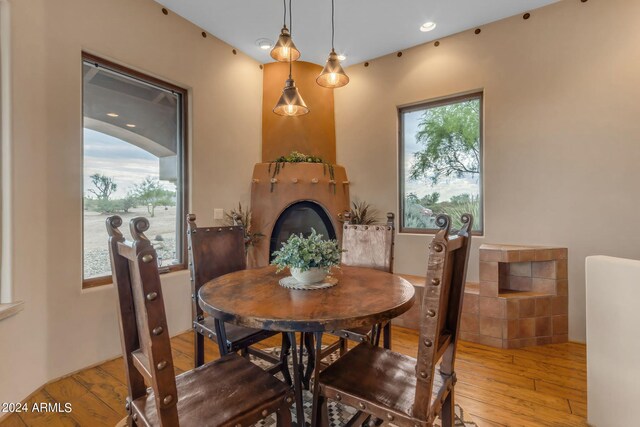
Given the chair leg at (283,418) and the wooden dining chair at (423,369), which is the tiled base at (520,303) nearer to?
the wooden dining chair at (423,369)

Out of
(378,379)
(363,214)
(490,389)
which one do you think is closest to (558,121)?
(363,214)

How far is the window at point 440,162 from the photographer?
3.40 m

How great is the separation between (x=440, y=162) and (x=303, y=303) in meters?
2.87

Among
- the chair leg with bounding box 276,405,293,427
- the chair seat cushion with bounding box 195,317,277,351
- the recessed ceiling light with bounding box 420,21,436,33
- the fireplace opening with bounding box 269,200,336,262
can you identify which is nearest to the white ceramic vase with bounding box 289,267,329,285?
the chair seat cushion with bounding box 195,317,277,351

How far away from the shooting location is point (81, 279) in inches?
93.0

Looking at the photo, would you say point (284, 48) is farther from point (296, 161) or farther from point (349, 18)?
point (296, 161)

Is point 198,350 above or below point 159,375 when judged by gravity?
below

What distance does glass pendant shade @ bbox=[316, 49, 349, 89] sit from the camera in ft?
7.35

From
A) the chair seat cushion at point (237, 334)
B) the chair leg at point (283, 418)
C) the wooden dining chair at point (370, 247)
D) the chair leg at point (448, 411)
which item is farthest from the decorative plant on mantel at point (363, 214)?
the chair leg at point (283, 418)

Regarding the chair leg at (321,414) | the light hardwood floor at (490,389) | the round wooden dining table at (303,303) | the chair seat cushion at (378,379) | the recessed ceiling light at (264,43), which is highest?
the recessed ceiling light at (264,43)

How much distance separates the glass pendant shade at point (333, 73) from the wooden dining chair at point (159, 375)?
1.76 m

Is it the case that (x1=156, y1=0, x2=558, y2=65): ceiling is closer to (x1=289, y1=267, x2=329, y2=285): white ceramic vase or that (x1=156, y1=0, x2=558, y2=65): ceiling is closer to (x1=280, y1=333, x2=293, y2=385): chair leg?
(x1=289, y1=267, x2=329, y2=285): white ceramic vase

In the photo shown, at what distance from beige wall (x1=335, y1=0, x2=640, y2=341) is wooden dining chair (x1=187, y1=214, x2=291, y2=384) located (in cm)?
219

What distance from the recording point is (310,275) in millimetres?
1604
